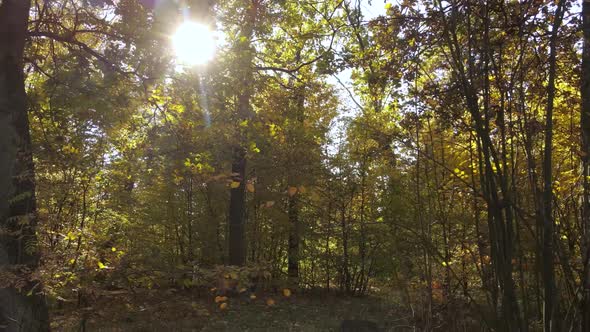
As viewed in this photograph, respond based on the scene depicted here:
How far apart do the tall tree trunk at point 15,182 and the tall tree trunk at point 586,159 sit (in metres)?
4.59

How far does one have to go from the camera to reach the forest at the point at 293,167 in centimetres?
285

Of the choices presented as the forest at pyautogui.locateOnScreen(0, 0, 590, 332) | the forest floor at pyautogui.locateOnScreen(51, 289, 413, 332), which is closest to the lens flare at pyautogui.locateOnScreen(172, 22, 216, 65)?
the forest at pyautogui.locateOnScreen(0, 0, 590, 332)

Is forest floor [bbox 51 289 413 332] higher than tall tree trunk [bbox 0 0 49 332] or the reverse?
the reverse

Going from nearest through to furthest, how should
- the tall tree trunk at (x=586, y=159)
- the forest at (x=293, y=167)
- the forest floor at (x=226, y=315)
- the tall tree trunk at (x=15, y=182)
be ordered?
the tall tree trunk at (x=586, y=159) < the forest at (x=293, y=167) < the tall tree trunk at (x=15, y=182) < the forest floor at (x=226, y=315)

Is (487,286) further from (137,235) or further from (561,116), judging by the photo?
(137,235)

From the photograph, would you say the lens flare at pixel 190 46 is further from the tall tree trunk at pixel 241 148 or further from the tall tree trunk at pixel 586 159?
the tall tree trunk at pixel 586 159

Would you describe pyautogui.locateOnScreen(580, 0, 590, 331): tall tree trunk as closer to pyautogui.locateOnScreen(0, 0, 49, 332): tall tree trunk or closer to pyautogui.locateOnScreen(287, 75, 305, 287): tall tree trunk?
pyautogui.locateOnScreen(0, 0, 49, 332): tall tree trunk

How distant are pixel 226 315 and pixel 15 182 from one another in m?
5.63

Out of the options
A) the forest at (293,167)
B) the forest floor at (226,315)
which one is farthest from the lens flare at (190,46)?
the forest floor at (226,315)

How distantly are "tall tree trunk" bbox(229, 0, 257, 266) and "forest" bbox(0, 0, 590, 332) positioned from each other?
0.05 meters

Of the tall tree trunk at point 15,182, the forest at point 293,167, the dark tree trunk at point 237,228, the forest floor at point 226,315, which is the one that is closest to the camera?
the forest at point 293,167

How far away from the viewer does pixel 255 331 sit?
7891mm

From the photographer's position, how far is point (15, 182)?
474 cm

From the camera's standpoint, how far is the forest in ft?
9.34
